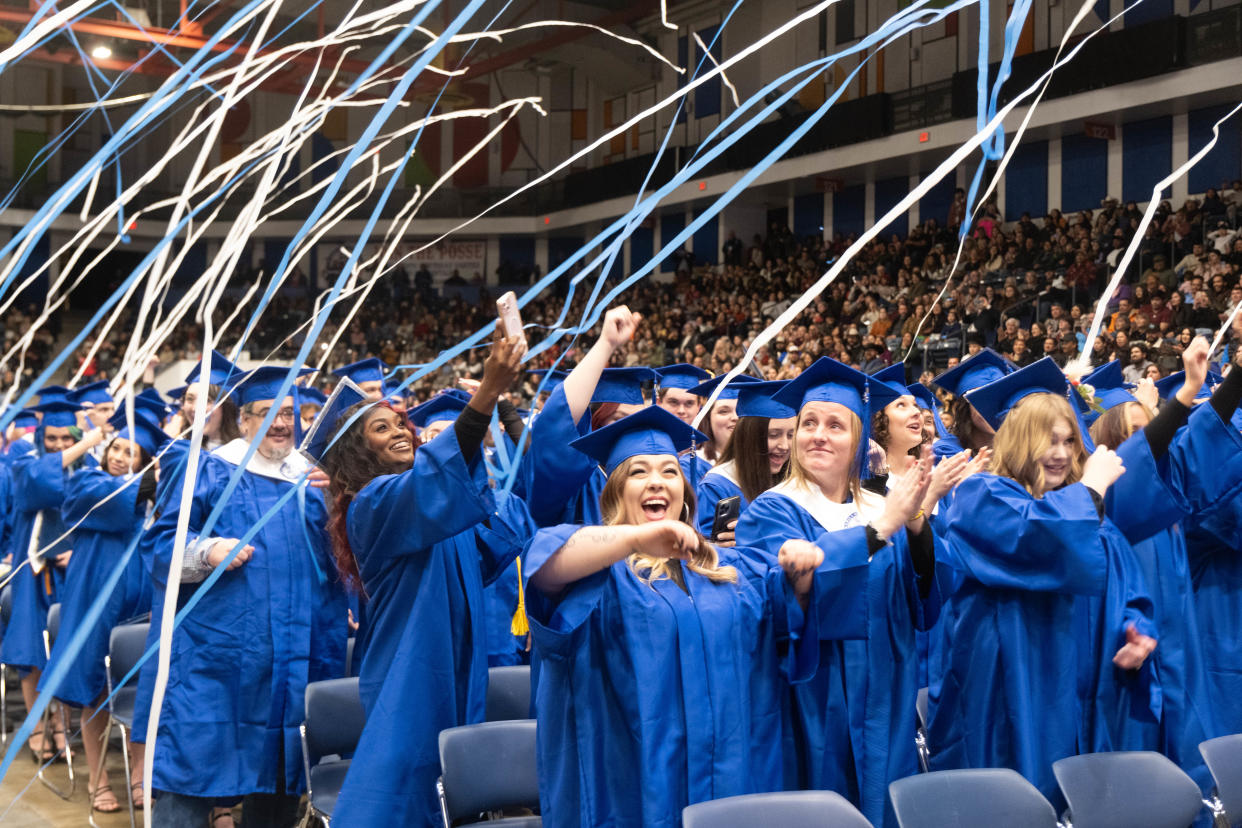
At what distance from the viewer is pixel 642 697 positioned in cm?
254

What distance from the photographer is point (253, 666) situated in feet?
12.5

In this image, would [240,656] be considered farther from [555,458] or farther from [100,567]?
[100,567]

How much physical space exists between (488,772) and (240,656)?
3.81 ft

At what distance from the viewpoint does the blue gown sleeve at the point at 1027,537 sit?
2.96 metres

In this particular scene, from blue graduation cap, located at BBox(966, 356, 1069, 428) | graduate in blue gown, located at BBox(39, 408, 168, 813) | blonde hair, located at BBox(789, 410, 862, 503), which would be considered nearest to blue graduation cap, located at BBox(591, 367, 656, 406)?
blonde hair, located at BBox(789, 410, 862, 503)

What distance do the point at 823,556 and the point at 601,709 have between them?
0.61m

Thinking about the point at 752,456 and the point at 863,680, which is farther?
the point at 752,456

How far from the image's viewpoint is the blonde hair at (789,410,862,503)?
3.00m

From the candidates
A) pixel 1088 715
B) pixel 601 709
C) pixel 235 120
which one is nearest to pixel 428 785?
pixel 601 709

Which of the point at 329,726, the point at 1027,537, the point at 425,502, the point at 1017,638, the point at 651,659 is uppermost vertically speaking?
the point at 425,502

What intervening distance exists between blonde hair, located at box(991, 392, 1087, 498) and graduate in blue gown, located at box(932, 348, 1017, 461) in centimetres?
84

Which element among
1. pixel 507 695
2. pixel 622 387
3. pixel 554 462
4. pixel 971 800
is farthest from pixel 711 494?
pixel 971 800

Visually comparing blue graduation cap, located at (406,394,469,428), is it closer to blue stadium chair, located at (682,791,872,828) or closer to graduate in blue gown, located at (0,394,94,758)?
blue stadium chair, located at (682,791,872,828)

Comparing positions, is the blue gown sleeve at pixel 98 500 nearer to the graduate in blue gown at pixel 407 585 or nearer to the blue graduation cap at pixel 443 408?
the blue graduation cap at pixel 443 408
